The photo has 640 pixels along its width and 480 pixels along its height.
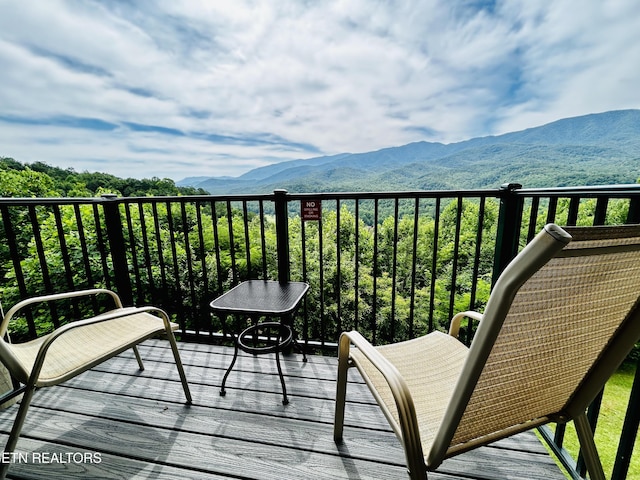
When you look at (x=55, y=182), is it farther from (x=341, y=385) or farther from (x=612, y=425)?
(x=612, y=425)

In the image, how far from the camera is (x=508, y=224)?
5.65 ft

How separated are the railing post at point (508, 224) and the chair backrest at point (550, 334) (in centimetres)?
104

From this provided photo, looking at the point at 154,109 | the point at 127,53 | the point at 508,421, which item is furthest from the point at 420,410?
the point at 154,109

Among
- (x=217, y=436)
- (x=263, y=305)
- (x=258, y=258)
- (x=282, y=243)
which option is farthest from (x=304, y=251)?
(x=258, y=258)

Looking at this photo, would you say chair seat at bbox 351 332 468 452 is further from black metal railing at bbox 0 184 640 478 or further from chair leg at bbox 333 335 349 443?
black metal railing at bbox 0 184 640 478

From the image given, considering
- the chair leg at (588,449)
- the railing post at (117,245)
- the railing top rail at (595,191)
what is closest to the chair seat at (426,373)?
the chair leg at (588,449)

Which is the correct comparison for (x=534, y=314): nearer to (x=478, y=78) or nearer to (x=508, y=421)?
(x=508, y=421)

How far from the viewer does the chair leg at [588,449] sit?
0.88 metres

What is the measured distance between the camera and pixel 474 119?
3472cm

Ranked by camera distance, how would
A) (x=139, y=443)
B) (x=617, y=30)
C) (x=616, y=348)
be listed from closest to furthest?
(x=616, y=348), (x=139, y=443), (x=617, y=30)

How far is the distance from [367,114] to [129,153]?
19.6 meters

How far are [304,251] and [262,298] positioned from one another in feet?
2.20

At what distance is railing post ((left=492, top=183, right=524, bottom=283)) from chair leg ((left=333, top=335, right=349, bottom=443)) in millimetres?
1207

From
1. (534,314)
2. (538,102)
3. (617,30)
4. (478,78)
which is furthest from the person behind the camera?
(538,102)
